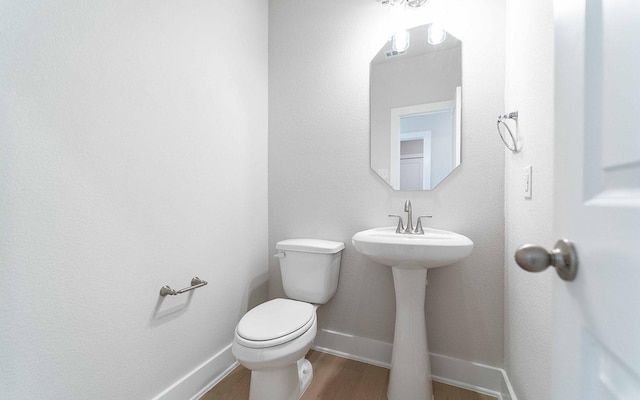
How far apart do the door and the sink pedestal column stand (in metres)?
0.84

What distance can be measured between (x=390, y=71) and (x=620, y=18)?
1.39m

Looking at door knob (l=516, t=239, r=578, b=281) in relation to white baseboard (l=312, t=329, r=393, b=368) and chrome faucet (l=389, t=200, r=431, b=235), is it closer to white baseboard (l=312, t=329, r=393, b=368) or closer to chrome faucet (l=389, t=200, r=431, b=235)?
chrome faucet (l=389, t=200, r=431, b=235)

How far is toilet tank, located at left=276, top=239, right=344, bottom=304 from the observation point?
1.53m

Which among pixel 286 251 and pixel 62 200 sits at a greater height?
pixel 62 200

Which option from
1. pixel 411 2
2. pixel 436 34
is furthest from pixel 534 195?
pixel 411 2

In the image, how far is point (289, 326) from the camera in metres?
1.13

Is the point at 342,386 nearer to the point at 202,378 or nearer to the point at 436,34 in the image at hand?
the point at 202,378

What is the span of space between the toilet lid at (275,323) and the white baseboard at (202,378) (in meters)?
0.42

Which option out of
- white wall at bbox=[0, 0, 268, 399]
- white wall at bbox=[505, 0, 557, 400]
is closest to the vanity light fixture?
white wall at bbox=[505, 0, 557, 400]

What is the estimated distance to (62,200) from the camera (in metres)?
0.85

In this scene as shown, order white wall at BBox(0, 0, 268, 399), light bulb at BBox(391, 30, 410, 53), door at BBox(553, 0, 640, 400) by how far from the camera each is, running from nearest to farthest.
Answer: door at BBox(553, 0, 640, 400)
white wall at BBox(0, 0, 268, 399)
light bulb at BBox(391, 30, 410, 53)

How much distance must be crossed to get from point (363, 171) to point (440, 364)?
1.17 metres

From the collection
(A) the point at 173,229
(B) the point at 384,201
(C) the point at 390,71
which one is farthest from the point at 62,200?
(C) the point at 390,71

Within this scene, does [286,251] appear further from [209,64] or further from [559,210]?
[559,210]
